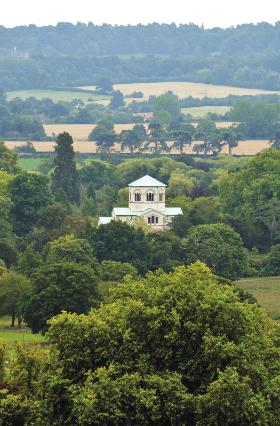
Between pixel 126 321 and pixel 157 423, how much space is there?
3.62 metres

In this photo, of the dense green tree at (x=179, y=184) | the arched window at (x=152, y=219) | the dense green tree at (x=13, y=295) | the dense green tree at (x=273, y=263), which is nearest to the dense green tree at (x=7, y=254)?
the dense green tree at (x=13, y=295)

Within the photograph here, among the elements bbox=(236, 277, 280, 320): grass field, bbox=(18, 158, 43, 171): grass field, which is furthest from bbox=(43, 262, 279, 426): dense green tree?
bbox=(18, 158, 43, 171): grass field

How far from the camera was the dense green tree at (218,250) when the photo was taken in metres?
108

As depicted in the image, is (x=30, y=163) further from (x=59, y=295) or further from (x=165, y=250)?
(x=59, y=295)

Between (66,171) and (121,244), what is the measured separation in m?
42.0

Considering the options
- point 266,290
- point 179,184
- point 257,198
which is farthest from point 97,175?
point 266,290

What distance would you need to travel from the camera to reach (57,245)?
327 ft

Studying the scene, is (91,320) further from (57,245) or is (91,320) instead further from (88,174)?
(88,174)

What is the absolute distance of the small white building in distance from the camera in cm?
12200

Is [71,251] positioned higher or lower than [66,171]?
lower

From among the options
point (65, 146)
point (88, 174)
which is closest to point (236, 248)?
point (65, 146)

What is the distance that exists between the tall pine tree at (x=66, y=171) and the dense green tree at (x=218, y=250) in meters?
34.0

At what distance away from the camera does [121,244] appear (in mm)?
105375

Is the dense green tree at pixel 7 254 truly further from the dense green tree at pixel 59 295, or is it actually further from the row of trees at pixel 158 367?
the row of trees at pixel 158 367
